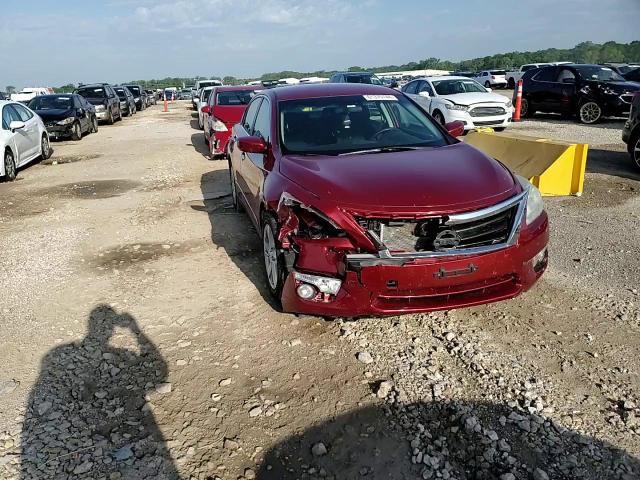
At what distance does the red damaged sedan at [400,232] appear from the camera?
10.8 ft

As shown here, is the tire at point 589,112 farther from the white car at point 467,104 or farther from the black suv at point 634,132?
the black suv at point 634,132

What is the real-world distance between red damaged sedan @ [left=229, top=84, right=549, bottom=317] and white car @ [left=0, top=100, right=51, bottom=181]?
8685mm

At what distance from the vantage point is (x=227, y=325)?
13.3ft

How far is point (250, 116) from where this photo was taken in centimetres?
629

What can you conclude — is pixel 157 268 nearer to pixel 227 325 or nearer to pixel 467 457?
pixel 227 325

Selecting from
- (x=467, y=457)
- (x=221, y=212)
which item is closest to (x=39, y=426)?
(x=467, y=457)

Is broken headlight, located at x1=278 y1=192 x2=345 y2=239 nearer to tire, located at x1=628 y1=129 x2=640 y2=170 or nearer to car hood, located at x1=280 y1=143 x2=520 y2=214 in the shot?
Answer: car hood, located at x1=280 y1=143 x2=520 y2=214

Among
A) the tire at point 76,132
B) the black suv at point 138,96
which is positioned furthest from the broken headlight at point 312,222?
the black suv at point 138,96

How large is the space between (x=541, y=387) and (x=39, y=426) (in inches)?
113

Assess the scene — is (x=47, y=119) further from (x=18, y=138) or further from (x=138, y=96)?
(x=138, y=96)

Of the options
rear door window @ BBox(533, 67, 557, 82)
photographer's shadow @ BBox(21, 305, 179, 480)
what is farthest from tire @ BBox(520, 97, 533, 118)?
photographer's shadow @ BBox(21, 305, 179, 480)

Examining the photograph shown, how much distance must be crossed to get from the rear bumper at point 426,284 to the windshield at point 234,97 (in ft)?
34.1

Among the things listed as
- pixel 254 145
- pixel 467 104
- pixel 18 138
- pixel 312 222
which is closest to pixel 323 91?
pixel 254 145

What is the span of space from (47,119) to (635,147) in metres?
16.2
